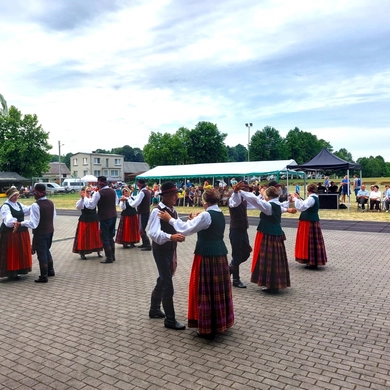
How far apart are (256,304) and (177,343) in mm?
1711

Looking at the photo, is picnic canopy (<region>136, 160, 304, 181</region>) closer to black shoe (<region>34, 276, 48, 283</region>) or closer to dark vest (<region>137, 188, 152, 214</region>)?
dark vest (<region>137, 188, 152, 214</region>)

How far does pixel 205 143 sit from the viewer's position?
2450 inches

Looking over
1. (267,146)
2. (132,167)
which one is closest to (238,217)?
(267,146)

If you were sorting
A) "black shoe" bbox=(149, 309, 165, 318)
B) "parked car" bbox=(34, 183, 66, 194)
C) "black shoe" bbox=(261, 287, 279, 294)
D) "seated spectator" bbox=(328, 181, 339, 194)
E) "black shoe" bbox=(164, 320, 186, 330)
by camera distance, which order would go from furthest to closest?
1. "parked car" bbox=(34, 183, 66, 194)
2. "seated spectator" bbox=(328, 181, 339, 194)
3. "black shoe" bbox=(261, 287, 279, 294)
4. "black shoe" bbox=(149, 309, 165, 318)
5. "black shoe" bbox=(164, 320, 186, 330)

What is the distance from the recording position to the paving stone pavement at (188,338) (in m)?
3.48

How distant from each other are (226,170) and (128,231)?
52.3 ft

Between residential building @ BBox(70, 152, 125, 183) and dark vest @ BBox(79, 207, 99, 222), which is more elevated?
residential building @ BBox(70, 152, 125, 183)

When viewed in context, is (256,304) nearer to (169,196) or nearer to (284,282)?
(284,282)

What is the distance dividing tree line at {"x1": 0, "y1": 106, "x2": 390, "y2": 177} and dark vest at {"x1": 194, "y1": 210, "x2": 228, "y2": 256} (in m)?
28.7

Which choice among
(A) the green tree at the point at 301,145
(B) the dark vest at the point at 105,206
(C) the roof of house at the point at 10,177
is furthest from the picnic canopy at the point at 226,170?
(A) the green tree at the point at 301,145

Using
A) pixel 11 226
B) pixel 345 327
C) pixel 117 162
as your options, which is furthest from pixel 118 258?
pixel 117 162

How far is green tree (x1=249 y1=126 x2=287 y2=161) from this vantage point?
68.6 metres

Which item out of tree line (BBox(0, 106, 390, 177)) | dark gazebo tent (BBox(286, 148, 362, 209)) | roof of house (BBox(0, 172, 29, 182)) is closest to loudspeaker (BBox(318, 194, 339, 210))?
dark gazebo tent (BBox(286, 148, 362, 209))

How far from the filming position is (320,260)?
7.54 m
